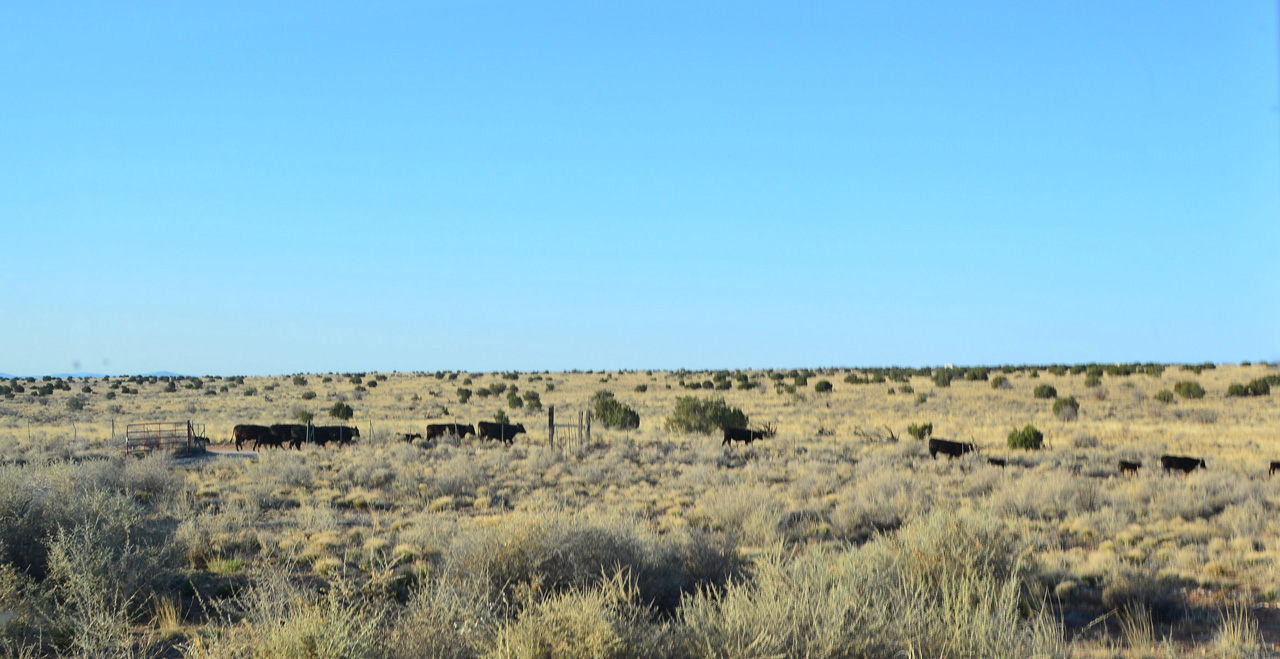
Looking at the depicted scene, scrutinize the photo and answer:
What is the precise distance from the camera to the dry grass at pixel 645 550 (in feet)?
18.0

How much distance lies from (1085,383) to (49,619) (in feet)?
171

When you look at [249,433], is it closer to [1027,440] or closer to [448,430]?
[448,430]

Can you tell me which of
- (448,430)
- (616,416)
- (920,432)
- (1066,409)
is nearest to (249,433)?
(448,430)

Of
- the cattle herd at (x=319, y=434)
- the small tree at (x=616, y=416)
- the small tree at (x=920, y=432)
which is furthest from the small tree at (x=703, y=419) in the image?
the cattle herd at (x=319, y=434)

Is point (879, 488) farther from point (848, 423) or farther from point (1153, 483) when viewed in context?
point (848, 423)

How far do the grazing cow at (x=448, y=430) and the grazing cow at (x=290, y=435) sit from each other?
407 cm

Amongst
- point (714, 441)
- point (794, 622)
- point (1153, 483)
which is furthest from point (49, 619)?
point (714, 441)

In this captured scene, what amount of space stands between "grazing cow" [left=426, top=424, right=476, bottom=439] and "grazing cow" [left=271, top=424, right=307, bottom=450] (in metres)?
4.07

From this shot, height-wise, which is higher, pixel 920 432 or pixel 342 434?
pixel 342 434

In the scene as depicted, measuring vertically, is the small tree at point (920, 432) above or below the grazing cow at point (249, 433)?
below

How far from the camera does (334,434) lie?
2909 centimetres

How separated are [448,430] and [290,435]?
16.9 ft

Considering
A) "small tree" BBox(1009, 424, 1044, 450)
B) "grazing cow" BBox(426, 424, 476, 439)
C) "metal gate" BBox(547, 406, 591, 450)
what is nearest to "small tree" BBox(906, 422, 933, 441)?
"small tree" BBox(1009, 424, 1044, 450)

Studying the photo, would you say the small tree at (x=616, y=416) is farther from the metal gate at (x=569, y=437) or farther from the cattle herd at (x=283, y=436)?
the cattle herd at (x=283, y=436)
